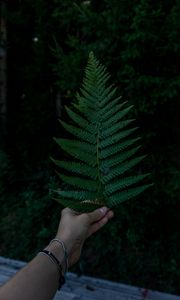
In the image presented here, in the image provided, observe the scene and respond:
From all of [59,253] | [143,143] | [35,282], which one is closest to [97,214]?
[59,253]

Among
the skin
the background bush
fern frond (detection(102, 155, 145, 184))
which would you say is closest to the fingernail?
the skin

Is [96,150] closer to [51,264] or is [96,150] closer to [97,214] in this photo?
[97,214]

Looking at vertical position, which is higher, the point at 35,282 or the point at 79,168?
the point at 79,168

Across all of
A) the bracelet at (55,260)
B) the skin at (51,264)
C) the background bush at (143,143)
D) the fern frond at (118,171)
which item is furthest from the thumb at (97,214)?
the background bush at (143,143)

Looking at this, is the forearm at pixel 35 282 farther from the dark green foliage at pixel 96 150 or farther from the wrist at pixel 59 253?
the dark green foliage at pixel 96 150

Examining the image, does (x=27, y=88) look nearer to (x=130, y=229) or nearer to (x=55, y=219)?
(x=55, y=219)

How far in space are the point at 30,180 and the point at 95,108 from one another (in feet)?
11.2

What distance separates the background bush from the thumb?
166cm

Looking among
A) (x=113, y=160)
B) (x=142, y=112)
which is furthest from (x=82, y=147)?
(x=142, y=112)

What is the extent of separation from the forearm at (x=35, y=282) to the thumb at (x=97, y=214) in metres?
0.29

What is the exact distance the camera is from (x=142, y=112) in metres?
3.53

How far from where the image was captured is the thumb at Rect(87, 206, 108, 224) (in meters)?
1.68

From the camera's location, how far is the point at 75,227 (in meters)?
1.64

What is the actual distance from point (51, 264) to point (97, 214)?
0.33 meters
